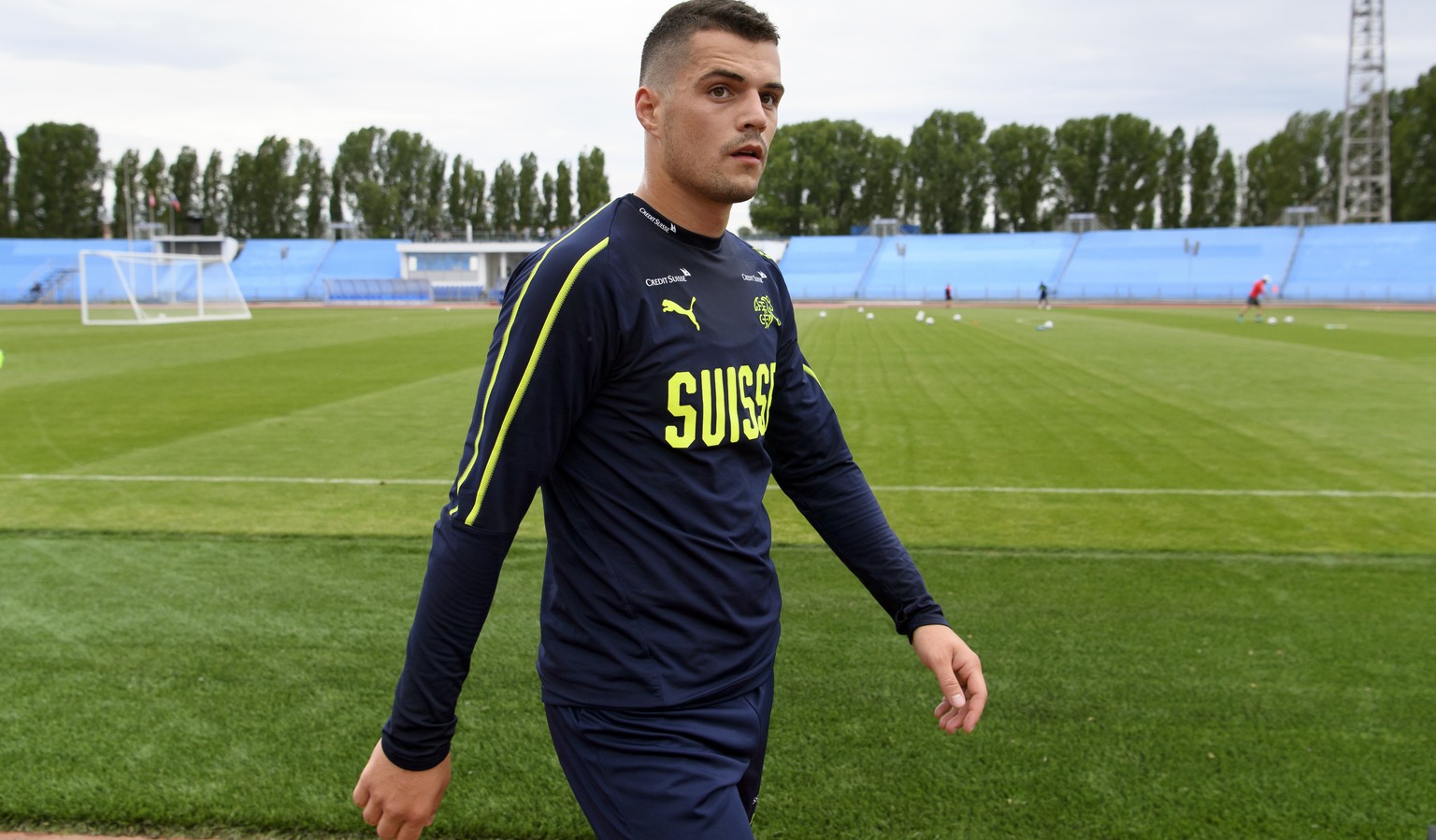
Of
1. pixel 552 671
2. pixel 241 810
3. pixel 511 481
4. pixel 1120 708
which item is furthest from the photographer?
pixel 1120 708

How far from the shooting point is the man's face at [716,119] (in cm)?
195

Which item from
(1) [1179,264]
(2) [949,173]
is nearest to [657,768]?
(1) [1179,264]

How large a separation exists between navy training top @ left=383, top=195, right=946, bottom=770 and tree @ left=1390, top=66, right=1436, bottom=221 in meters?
90.6

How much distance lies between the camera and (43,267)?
236ft

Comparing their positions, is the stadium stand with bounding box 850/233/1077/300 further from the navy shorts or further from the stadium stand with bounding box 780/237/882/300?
the navy shorts

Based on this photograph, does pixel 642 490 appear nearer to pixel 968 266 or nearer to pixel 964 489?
pixel 964 489

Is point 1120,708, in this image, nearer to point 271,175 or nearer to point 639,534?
point 639,534

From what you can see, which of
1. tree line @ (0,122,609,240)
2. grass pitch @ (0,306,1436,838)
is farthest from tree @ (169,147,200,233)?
grass pitch @ (0,306,1436,838)

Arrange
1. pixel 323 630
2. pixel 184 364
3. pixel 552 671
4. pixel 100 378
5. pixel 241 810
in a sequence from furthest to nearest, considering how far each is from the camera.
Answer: pixel 184 364
pixel 100 378
pixel 323 630
pixel 241 810
pixel 552 671

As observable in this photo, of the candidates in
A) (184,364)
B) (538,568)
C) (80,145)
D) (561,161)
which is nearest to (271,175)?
(80,145)

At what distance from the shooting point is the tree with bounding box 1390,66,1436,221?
252 feet

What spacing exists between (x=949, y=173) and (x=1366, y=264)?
42471 millimetres

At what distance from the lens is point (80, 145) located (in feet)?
308

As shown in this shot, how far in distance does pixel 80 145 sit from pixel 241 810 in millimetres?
108614
